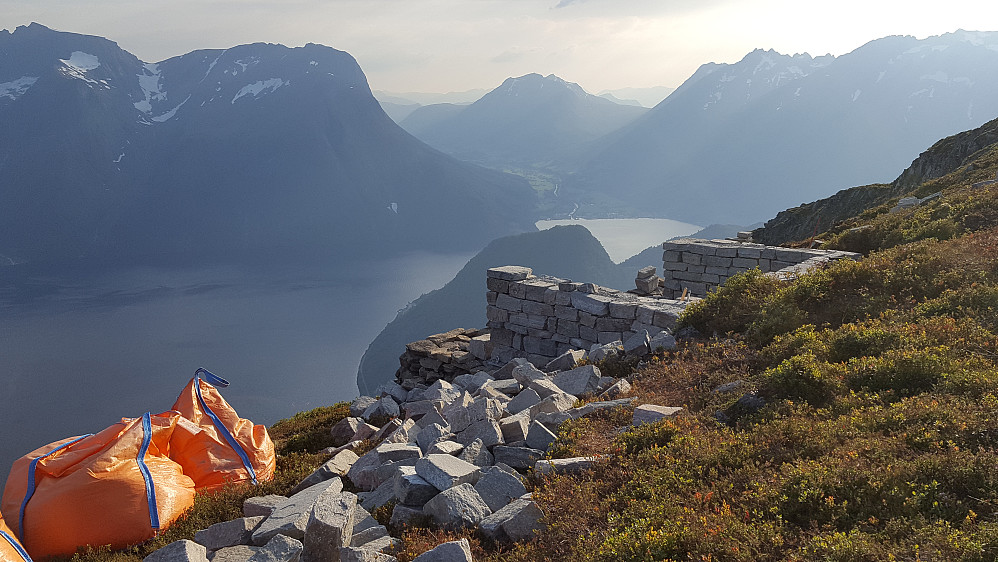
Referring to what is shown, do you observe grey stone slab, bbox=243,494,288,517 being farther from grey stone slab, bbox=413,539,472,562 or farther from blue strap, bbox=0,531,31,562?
grey stone slab, bbox=413,539,472,562

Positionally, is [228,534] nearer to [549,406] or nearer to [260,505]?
[260,505]

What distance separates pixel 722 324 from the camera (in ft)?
→ 27.2

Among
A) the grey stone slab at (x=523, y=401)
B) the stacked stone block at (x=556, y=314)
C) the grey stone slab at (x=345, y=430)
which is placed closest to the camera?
the grey stone slab at (x=523, y=401)

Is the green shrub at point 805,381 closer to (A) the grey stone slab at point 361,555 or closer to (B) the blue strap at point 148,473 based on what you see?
(A) the grey stone slab at point 361,555

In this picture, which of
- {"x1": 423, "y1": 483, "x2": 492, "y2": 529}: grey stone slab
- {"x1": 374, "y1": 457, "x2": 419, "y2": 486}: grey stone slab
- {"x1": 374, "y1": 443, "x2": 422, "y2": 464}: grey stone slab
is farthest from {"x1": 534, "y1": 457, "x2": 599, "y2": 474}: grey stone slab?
{"x1": 374, "y1": 443, "x2": 422, "y2": 464}: grey stone slab

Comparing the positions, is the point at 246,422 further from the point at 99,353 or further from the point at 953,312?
the point at 99,353

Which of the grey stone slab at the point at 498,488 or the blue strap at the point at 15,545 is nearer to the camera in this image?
the grey stone slab at the point at 498,488

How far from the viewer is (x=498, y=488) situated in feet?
16.6

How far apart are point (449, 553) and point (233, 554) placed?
7.68 ft

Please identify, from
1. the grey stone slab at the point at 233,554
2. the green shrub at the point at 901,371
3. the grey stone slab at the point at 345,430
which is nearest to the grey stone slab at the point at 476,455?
the grey stone slab at the point at 233,554

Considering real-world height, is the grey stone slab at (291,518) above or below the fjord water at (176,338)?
above

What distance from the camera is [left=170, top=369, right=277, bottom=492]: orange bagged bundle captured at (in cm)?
708

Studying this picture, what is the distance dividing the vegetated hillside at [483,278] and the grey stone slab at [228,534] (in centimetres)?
9215

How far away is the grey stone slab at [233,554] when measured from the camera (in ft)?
16.2
